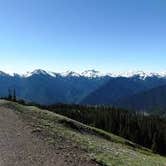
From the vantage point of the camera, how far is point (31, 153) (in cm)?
2822

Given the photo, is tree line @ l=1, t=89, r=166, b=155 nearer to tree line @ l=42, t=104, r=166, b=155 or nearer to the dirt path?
tree line @ l=42, t=104, r=166, b=155

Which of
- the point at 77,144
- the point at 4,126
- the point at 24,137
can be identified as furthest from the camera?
the point at 4,126

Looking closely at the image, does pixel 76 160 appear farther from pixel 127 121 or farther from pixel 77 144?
pixel 127 121

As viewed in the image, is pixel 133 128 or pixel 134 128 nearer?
pixel 134 128

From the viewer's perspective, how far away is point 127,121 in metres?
194

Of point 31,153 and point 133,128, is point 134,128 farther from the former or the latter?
point 31,153

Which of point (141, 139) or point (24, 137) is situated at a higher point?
point (24, 137)

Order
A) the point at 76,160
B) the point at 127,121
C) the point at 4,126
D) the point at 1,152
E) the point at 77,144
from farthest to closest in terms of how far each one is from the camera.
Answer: the point at 127,121
the point at 4,126
the point at 77,144
the point at 1,152
the point at 76,160

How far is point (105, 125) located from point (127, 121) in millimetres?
20592

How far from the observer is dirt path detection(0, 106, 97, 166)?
2510 cm

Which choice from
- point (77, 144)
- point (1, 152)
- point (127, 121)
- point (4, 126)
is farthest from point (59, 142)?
point (127, 121)

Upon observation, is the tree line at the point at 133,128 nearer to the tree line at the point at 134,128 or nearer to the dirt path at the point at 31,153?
the tree line at the point at 134,128

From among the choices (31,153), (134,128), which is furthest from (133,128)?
(31,153)

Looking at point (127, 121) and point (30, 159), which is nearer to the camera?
point (30, 159)
